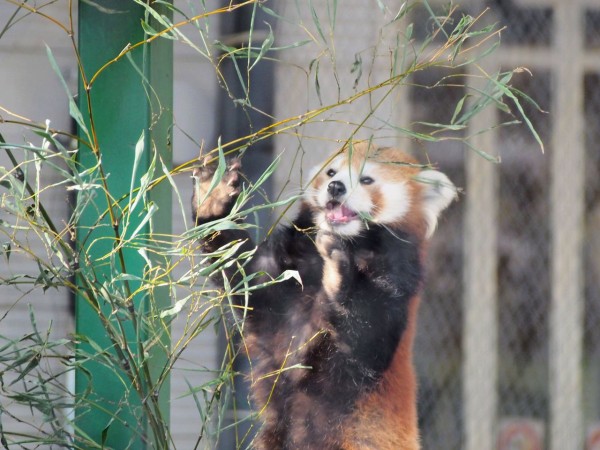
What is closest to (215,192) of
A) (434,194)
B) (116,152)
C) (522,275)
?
(116,152)

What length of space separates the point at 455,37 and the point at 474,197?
7.17 ft

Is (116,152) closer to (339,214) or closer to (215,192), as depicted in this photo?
(215,192)

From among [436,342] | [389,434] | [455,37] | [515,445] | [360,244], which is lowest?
[515,445]

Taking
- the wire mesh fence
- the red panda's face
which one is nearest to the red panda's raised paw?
the red panda's face

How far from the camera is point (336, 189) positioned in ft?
4.18

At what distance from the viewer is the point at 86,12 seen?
49.0 inches

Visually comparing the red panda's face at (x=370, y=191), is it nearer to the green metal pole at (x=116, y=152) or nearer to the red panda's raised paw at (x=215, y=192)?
the red panda's raised paw at (x=215, y=192)

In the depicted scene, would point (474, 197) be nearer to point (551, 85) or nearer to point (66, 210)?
point (551, 85)

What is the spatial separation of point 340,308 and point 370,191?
0.56ft

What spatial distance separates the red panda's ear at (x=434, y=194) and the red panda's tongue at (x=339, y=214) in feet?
0.41

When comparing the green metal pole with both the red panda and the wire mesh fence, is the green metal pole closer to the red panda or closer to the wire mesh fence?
the red panda

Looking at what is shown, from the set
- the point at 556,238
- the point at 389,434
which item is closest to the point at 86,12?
the point at 389,434

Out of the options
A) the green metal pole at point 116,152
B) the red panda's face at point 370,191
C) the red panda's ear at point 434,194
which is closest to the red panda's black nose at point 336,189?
the red panda's face at point 370,191

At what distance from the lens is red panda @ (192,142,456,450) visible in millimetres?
1261
